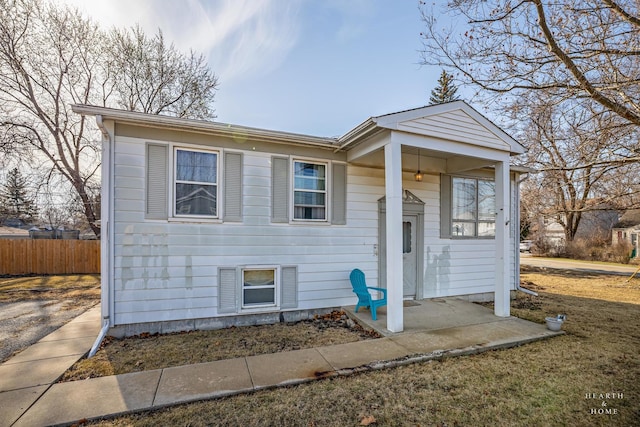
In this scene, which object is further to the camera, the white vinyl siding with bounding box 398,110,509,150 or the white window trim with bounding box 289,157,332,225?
the white window trim with bounding box 289,157,332,225

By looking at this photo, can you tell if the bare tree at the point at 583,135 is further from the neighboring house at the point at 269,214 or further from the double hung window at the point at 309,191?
the double hung window at the point at 309,191

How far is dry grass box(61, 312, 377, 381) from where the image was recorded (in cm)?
378

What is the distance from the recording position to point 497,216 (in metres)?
5.92

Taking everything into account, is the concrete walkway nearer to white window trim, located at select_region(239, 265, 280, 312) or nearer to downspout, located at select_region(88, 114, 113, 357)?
downspout, located at select_region(88, 114, 113, 357)

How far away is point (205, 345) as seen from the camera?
446cm

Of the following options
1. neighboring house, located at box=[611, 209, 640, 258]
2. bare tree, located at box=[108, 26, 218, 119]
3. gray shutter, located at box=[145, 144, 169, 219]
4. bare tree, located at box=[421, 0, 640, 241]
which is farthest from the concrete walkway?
neighboring house, located at box=[611, 209, 640, 258]

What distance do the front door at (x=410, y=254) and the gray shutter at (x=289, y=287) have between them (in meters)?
2.77

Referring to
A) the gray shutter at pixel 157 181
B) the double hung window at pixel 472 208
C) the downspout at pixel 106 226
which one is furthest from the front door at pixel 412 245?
the downspout at pixel 106 226

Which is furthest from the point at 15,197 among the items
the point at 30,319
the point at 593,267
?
the point at 593,267

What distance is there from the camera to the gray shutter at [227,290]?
5328 mm

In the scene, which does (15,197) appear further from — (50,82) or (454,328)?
(454,328)

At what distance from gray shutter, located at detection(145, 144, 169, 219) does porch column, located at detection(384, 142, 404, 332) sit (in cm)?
391

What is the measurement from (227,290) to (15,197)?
18914mm

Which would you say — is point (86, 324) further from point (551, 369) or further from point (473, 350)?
point (551, 369)
